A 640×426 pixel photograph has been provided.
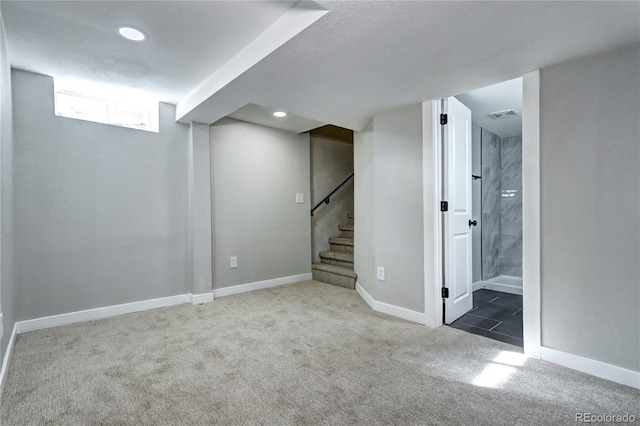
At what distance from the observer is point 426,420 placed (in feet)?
4.83

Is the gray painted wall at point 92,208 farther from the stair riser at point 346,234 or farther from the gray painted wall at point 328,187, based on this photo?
the stair riser at point 346,234

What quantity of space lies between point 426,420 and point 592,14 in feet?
6.96

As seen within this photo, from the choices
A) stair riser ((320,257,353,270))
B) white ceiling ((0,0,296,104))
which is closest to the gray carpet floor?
stair riser ((320,257,353,270))

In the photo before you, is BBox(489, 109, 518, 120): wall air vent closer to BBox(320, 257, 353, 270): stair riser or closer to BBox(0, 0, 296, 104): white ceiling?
BBox(320, 257, 353, 270): stair riser

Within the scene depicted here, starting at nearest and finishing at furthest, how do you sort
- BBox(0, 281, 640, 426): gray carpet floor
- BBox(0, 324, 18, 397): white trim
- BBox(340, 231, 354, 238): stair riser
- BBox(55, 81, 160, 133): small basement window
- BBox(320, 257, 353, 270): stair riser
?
BBox(0, 281, 640, 426): gray carpet floor, BBox(0, 324, 18, 397): white trim, BBox(55, 81, 160, 133): small basement window, BBox(320, 257, 353, 270): stair riser, BBox(340, 231, 354, 238): stair riser

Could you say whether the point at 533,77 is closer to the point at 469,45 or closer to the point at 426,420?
the point at 469,45

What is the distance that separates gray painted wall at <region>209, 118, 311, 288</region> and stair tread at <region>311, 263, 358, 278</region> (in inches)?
6.3

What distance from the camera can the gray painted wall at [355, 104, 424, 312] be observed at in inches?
110

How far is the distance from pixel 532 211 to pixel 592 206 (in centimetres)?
31

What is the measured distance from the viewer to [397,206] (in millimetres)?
2973

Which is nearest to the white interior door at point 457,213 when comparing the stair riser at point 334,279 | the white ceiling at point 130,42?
the stair riser at point 334,279

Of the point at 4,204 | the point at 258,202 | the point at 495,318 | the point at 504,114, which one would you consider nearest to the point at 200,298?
the point at 258,202

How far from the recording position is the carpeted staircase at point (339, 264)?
4082 mm

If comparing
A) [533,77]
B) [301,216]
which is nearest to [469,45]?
[533,77]
